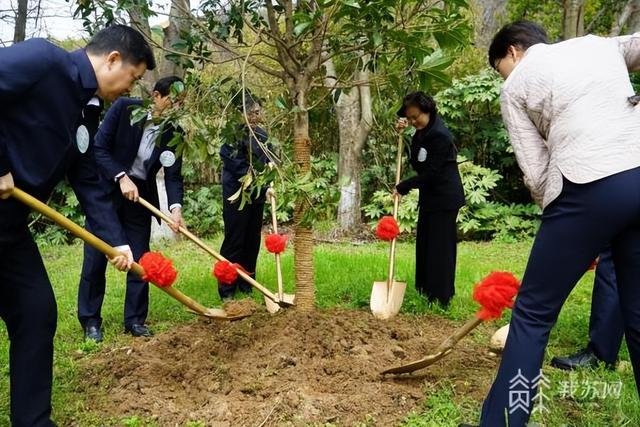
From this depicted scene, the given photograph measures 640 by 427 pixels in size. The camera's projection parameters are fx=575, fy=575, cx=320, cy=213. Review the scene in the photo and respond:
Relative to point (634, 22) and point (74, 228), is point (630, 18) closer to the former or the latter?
point (634, 22)

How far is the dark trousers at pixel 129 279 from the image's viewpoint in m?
4.32

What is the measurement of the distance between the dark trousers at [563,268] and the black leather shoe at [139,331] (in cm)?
276

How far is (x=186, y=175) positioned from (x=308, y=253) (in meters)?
7.77

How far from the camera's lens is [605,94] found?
2.29 meters

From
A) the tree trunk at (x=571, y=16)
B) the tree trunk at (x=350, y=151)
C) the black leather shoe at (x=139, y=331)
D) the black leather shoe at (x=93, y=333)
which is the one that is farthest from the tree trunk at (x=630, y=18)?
the black leather shoe at (x=93, y=333)

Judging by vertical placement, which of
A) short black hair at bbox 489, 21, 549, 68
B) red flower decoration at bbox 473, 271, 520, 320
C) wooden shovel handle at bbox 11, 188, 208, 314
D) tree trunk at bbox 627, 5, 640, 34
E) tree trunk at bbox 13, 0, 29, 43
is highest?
tree trunk at bbox 627, 5, 640, 34

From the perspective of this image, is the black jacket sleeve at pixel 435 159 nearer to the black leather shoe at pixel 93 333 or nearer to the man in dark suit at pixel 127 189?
the man in dark suit at pixel 127 189

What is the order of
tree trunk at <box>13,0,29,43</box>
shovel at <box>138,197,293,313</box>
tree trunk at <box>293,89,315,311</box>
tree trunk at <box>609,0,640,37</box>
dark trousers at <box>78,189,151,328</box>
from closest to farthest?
tree trunk at <box>293,89,315,311</box>
shovel at <box>138,197,293,313</box>
dark trousers at <box>78,189,151,328</box>
tree trunk at <box>13,0,29,43</box>
tree trunk at <box>609,0,640,37</box>

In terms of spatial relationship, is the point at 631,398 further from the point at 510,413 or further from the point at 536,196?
the point at 536,196

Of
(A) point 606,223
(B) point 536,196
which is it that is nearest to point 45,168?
(B) point 536,196

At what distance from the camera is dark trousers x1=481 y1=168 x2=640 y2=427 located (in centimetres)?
221

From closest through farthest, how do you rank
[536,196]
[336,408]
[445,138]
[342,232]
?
[536,196]
[336,408]
[445,138]
[342,232]

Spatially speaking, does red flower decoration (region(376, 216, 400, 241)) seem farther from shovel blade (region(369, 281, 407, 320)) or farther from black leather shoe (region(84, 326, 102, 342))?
black leather shoe (region(84, 326, 102, 342))

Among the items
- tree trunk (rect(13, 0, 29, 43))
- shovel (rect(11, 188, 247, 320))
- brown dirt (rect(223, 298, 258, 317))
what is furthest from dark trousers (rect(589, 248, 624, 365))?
tree trunk (rect(13, 0, 29, 43))
